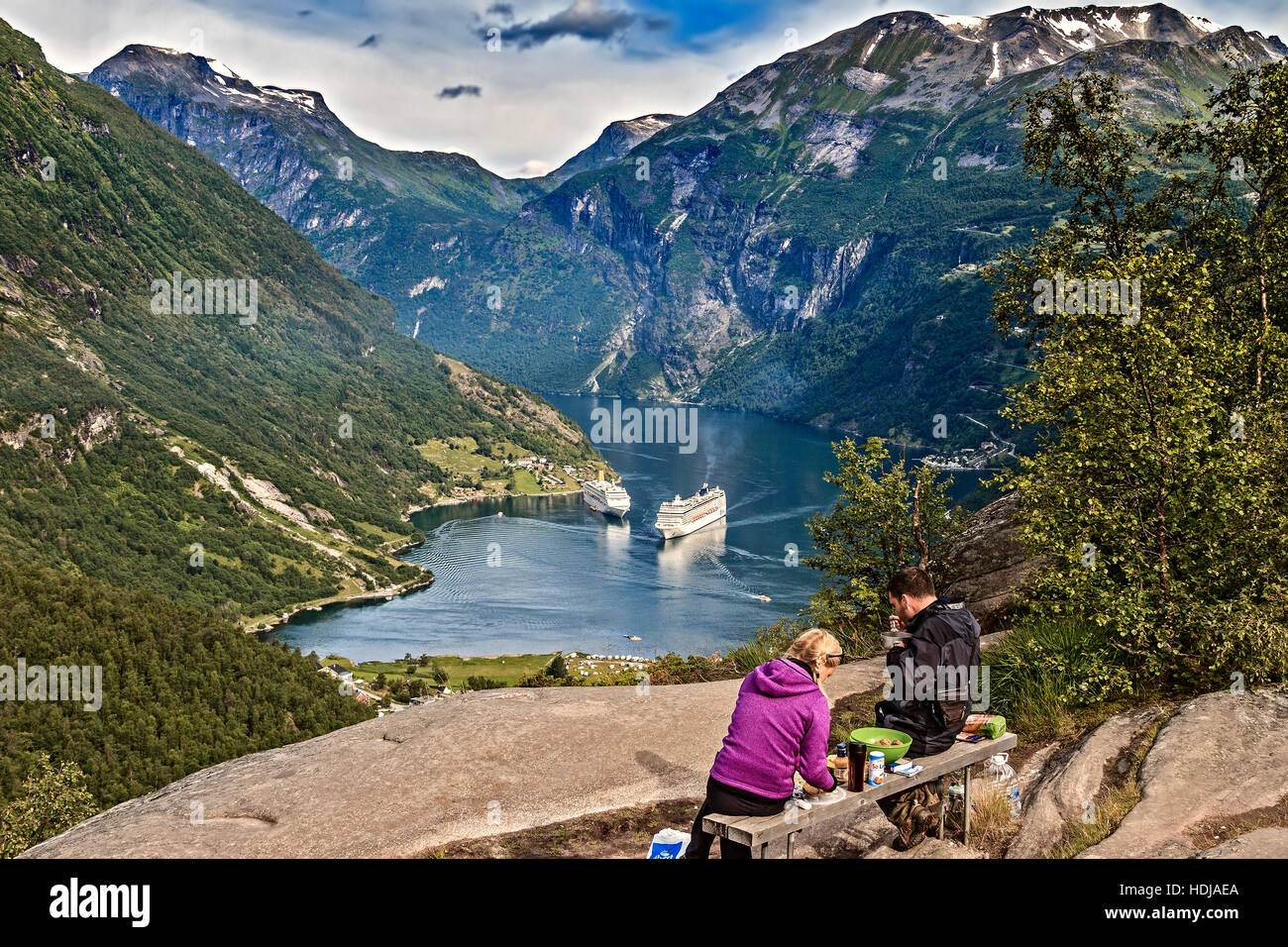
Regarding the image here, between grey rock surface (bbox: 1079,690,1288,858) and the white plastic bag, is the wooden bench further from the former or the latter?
grey rock surface (bbox: 1079,690,1288,858)

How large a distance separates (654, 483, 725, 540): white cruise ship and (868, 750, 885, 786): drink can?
14867 cm

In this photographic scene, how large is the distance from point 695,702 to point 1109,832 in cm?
777

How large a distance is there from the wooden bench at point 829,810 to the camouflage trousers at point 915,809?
114mm

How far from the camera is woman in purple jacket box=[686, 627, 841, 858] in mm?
8219

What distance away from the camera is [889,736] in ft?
31.3

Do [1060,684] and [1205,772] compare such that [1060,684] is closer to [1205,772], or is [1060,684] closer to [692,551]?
[1205,772]

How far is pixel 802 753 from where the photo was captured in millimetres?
8336

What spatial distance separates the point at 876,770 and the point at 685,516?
15000cm

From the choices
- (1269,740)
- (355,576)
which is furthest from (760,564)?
(1269,740)

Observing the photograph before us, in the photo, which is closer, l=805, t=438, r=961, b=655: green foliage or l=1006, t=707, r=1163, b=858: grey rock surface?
l=1006, t=707, r=1163, b=858: grey rock surface

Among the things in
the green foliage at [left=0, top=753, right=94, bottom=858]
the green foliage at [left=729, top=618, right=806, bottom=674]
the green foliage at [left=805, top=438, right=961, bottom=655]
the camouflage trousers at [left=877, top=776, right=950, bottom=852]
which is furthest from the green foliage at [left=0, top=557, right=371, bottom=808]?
the camouflage trousers at [left=877, top=776, right=950, bottom=852]

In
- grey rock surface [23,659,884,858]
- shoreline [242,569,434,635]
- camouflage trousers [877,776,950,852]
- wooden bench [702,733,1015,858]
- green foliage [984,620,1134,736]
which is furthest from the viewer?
shoreline [242,569,434,635]

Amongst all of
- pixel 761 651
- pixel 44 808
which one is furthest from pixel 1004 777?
pixel 44 808
